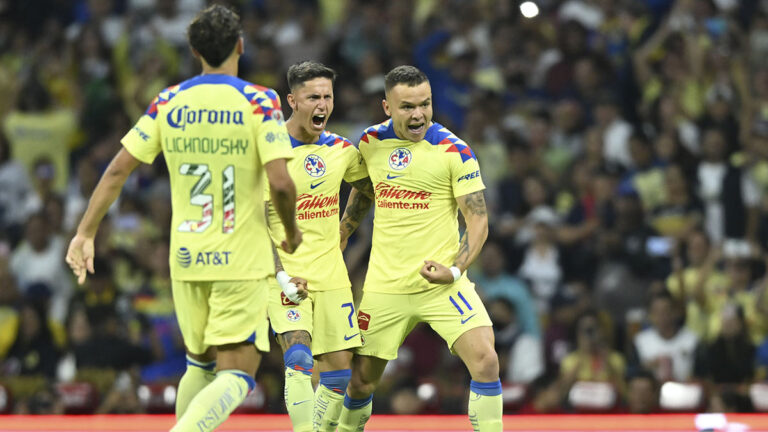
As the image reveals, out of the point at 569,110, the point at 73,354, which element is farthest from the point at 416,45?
the point at 73,354

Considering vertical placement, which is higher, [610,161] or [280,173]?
[610,161]

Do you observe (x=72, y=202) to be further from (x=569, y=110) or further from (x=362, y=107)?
(x=569, y=110)

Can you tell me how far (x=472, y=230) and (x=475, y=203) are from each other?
0.51 ft

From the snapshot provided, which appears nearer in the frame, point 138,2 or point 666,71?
point 666,71

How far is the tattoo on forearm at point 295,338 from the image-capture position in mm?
5918

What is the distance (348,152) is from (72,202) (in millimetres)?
5650

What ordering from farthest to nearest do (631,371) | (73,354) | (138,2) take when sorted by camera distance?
(138,2) → (73,354) → (631,371)

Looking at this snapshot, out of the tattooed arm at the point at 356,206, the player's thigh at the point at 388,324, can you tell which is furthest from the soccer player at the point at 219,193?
the tattooed arm at the point at 356,206

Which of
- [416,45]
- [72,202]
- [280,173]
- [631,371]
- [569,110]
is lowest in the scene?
[631,371]

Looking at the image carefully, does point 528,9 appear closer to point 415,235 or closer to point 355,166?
point 355,166

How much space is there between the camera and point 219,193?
4.98m

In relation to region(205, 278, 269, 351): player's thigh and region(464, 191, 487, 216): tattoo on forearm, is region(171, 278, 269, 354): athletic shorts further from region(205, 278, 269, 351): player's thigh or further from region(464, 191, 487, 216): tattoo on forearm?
region(464, 191, 487, 216): tattoo on forearm

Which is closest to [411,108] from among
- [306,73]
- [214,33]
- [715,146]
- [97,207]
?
[306,73]

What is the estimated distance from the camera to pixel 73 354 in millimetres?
9586
